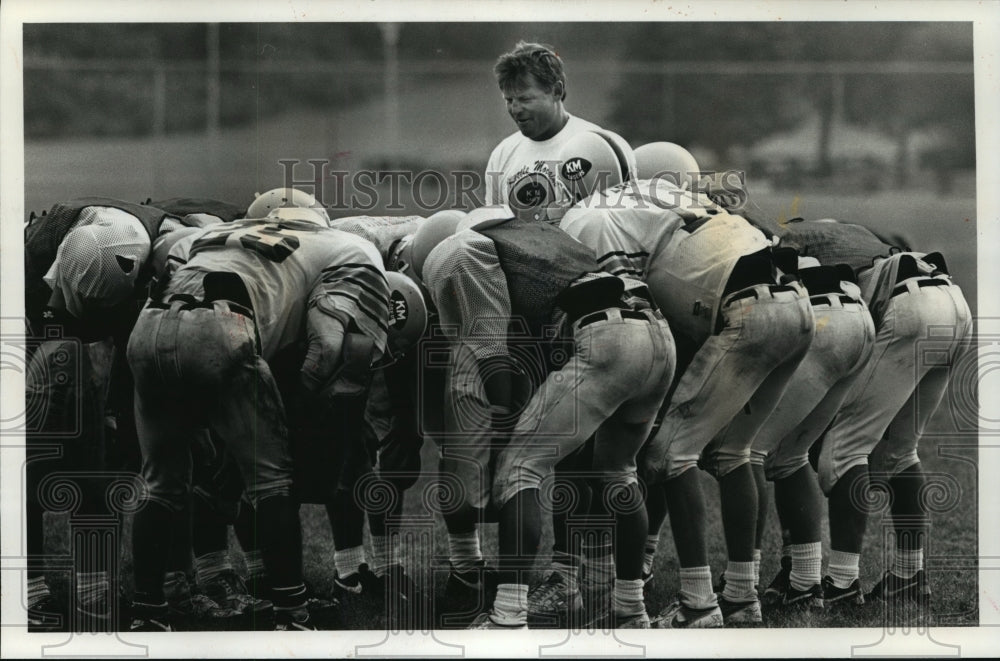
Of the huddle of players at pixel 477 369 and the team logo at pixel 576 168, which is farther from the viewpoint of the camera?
the team logo at pixel 576 168

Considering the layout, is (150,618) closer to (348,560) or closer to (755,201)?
(348,560)

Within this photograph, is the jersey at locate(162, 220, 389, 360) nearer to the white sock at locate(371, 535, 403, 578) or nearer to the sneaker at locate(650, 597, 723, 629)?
the white sock at locate(371, 535, 403, 578)

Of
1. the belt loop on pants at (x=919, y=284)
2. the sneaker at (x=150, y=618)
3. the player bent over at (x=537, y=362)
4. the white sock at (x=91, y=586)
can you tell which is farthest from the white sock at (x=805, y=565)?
the white sock at (x=91, y=586)

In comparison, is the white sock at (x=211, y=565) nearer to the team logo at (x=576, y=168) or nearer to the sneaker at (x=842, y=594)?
the team logo at (x=576, y=168)

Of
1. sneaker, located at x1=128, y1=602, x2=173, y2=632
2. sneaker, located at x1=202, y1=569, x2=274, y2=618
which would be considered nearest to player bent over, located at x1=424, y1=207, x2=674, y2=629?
sneaker, located at x1=202, y1=569, x2=274, y2=618

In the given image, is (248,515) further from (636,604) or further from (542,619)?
(636,604)

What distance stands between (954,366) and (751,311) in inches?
38.2

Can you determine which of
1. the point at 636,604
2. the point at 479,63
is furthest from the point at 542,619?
the point at 479,63

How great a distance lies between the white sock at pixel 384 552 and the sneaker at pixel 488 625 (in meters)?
0.41

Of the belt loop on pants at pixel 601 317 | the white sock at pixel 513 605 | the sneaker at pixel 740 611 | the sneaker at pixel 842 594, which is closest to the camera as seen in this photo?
the belt loop on pants at pixel 601 317

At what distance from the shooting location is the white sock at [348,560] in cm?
555

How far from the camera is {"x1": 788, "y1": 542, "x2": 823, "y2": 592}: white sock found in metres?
5.70

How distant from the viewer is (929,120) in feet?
18.6

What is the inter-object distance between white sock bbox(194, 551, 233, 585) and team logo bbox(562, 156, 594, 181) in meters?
2.16
